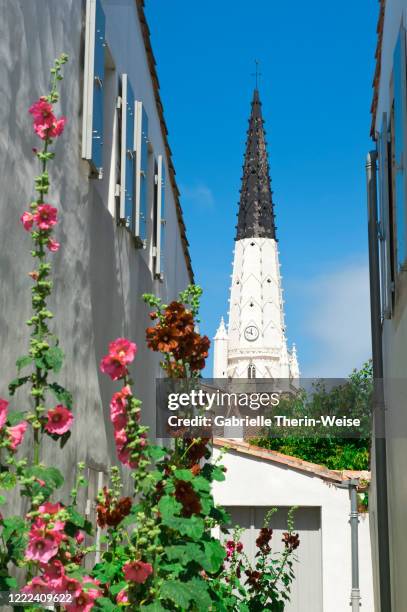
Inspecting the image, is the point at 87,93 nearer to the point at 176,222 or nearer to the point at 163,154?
the point at 163,154

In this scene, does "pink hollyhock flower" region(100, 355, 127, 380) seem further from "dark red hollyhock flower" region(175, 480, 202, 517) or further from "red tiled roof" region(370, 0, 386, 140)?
"red tiled roof" region(370, 0, 386, 140)

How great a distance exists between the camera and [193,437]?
4.07 metres

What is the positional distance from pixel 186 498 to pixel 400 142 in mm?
3339

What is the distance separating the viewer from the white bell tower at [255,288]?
113 m

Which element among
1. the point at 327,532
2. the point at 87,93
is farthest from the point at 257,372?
the point at 87,93

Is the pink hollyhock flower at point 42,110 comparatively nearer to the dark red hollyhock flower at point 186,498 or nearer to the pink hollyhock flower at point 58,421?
the pink hollyhock flower at point 58,421

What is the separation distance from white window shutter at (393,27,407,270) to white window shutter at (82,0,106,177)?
2025 millimetres

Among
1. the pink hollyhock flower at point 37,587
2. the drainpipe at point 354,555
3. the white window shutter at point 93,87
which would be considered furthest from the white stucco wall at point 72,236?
the drainpipe at point 354,555

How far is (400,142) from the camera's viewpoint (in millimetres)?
6105

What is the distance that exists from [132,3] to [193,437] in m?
6.02

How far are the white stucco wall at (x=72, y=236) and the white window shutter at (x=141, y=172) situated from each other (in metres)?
0.23

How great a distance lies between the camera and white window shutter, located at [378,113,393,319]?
283 inches

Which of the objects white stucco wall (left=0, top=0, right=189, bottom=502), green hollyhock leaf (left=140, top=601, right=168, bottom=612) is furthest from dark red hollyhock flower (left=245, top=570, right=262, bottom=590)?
green hollyhock leaf (left=140, top=601, right=168, bottom=612)

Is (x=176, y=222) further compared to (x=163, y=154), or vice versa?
(x=176, y=222)
